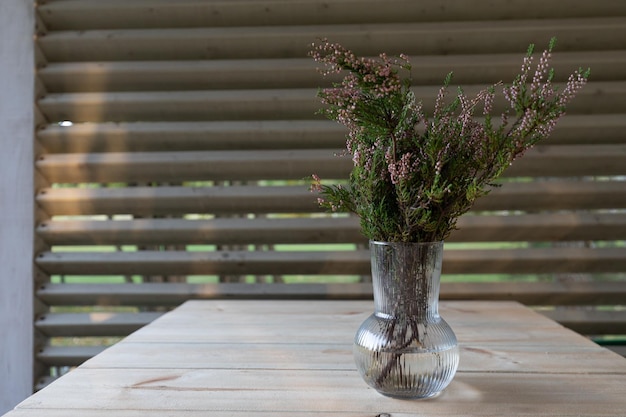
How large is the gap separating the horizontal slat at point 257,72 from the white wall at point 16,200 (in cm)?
13

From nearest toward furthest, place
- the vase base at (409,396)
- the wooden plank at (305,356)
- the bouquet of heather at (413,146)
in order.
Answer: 1. the bouquet of heather at (413,146)
2. the vase base at (409,396)
3. the wooden plank at (305,356)

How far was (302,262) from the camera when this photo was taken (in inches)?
92.5

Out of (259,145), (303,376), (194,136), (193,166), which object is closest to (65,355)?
(193,166)

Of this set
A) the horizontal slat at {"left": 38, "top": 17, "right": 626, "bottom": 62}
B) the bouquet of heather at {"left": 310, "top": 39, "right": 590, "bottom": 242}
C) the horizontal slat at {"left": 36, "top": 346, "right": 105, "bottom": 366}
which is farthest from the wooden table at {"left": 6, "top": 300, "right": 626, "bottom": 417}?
the horizontal slat at {"left": 38, "top": 17, "right": 626, "bottom": 62}

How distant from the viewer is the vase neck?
1.03 meters

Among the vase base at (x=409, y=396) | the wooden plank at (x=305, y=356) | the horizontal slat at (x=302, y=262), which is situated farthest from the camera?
the horizontal slat at (x=302, y=262)

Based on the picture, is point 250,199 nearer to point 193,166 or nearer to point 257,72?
point 193,166

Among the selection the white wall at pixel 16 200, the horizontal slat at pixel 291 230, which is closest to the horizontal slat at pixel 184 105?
the white wall at pixel 16 200

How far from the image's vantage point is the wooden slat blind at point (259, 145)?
2293mm

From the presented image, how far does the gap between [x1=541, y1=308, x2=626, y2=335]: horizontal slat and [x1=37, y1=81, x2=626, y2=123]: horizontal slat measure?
0.85 m

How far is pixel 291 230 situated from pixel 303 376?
1187 mm

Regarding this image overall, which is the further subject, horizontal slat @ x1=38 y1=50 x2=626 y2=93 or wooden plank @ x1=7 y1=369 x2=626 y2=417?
horizontal slat @ x1=38 y1=50 x2=626 y2=93

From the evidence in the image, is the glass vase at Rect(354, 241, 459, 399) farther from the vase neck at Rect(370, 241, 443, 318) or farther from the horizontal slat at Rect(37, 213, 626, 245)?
the horizontal slat at Rect(37, 213, 626, 245)

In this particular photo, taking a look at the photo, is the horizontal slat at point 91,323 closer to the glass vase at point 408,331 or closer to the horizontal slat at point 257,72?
the horizontal slat at point 257,72
